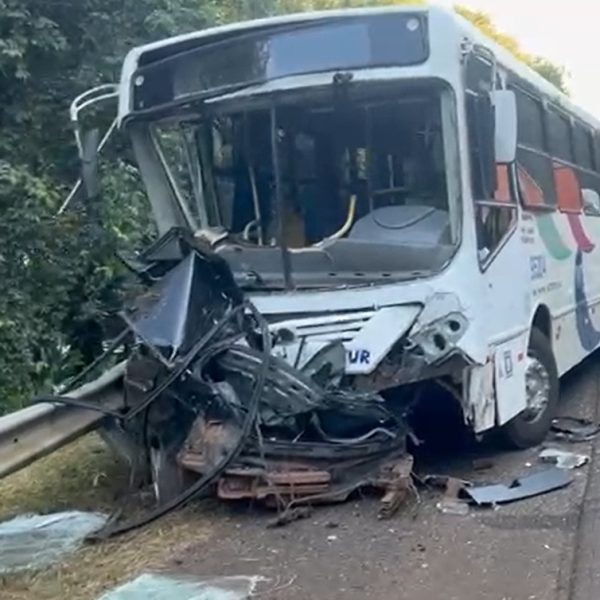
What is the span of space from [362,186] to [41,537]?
3.06m

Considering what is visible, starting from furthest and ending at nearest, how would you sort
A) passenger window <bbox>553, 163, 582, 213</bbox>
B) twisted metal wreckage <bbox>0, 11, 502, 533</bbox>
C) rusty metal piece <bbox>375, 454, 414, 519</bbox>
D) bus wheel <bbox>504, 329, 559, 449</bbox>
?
passenger window <bbox>553, 163, 582, 213</bbox>, bus wheel <bbox>504, 329, 559, 449</bbox>, twisted metal wreckage <bbox>0, 11, 502, 533</bbox>, rusty metal piece <bbox>375, 454, 414, 519</bbox>

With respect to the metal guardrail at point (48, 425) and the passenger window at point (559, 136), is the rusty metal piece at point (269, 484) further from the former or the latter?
the passenger window at point (559, 136)

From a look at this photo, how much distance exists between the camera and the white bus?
6961mm

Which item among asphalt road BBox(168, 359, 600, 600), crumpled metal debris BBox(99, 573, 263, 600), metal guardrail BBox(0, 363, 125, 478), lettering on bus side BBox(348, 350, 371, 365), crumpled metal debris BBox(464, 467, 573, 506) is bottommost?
crumpled metal debris BBox(464, 467, 573, 506)

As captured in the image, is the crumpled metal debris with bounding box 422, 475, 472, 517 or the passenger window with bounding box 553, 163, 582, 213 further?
the passenger window with bounding box 553, 163, 582, 213

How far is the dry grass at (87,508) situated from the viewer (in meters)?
5.61

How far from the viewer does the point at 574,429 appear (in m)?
8.96

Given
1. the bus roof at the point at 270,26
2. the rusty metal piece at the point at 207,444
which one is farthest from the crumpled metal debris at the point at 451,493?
the bus roof at the point at 270,26

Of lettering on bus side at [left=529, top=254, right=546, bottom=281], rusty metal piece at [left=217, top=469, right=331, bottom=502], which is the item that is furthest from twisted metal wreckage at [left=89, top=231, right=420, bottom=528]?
lettering on bus side at [left=529, top=254, right=546, bottom=281]

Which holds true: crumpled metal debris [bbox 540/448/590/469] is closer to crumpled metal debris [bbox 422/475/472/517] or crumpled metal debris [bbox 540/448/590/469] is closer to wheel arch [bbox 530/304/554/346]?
crumpled metal debris [bbox 422/475/472/517]

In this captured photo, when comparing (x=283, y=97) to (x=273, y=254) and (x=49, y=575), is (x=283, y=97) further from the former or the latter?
(x=49, y=575)

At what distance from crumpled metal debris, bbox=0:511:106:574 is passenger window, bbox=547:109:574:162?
5.53 metres

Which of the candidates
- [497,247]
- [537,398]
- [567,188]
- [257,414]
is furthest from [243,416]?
[567,188]

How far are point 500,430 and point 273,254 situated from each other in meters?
2.13
